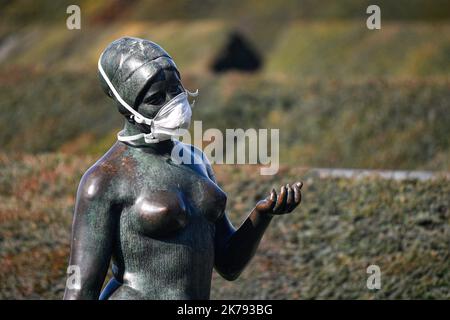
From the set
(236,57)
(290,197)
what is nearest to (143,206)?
(290,197)

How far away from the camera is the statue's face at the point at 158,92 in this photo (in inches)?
190

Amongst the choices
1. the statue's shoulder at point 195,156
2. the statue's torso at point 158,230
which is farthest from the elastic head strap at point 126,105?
the statue's shoulder at point 195,156

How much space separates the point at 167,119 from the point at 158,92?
0.54 feet

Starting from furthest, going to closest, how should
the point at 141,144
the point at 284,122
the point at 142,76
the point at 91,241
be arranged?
the point at 284,122 < the point at 141,144 < the point at 142,76 < the point at 91,241

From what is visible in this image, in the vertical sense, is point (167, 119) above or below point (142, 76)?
below

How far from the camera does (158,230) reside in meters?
4.78

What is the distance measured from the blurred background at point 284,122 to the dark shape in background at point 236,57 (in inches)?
2.5

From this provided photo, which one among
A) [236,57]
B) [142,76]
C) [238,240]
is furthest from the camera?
[236,57]

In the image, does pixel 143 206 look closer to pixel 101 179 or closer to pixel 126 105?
pixel 101 179

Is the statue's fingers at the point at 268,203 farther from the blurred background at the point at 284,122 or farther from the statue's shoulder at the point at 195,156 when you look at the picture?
the blurred background at the point at 284,122

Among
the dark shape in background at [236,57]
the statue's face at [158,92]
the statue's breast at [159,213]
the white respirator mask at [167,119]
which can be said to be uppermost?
the statue's face at [158,92]

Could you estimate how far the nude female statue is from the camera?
472 centimetres

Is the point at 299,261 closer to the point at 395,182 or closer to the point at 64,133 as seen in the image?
the point at 395,182

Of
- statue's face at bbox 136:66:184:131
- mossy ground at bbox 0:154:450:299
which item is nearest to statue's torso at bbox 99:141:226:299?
statue's face at bbox 136:66:184:131
